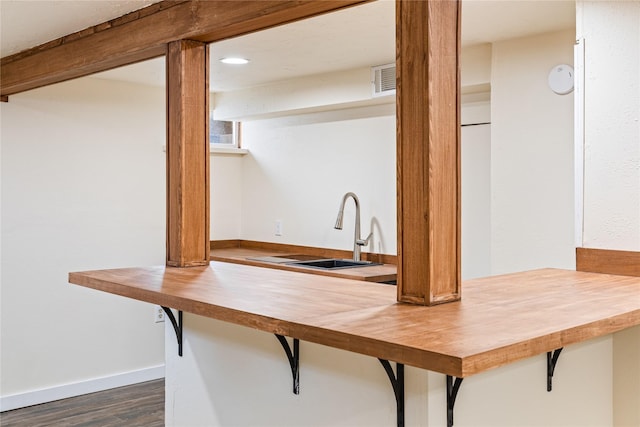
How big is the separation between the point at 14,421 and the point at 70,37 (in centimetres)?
232

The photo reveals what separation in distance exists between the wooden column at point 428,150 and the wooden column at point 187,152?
3.43 feet

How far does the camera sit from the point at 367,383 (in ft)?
5.54

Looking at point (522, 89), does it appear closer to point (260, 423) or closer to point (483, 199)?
point (483, 199)

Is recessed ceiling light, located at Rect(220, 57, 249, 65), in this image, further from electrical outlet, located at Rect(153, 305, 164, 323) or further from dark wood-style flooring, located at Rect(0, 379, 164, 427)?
dark wood-style flooring, located at Rect(0, 379, 164, 427)

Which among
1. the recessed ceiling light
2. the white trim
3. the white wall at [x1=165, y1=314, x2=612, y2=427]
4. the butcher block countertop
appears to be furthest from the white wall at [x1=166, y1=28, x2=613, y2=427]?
the recessed ceiling light

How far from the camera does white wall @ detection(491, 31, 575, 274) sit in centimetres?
299

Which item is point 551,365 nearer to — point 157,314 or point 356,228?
point 356,228

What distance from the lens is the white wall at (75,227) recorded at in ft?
13.4

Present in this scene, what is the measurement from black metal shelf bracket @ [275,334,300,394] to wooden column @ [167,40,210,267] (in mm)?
744

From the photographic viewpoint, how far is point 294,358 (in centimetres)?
188

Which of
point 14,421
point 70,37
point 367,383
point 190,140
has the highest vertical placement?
point 70,37

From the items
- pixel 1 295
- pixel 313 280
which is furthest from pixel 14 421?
pixel 313 280

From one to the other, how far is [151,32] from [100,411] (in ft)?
8.29

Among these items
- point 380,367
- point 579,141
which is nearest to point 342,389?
point 380,367
